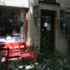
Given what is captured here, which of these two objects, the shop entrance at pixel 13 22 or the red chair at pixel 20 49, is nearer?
the red chair at pixel 20 49

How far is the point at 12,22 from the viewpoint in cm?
909

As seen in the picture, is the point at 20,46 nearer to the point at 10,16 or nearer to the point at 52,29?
the point at 10,16

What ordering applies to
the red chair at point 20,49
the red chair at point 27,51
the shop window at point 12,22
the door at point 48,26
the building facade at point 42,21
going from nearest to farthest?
the red chair at point 27,51 → the red chair at point 20,49 → the shop window at point 12,22 → the building facade at point 42,21 → the door at point 48,26

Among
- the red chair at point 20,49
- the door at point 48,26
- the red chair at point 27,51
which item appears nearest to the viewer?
the red chair at point 27,51

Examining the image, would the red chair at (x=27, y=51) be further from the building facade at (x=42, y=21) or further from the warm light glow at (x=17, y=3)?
the warm light glow at (x=17, y=3)

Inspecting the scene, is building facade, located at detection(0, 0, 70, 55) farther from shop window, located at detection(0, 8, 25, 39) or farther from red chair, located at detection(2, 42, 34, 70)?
red chair, located at detection(2, 42, 34, 70)

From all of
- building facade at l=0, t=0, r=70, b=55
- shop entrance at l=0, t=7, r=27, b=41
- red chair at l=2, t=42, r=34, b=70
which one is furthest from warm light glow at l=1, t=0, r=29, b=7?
red chair at l=2, t=42, r=34, b=70

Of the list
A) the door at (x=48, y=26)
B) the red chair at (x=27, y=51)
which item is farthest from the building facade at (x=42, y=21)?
the red chair at (x=27, y=51)

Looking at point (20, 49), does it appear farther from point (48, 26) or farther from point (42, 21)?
point (48, 26)

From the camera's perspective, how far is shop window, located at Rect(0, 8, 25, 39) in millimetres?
8784

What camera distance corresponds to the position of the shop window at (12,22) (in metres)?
8.78

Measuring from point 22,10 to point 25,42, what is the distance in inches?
53.0

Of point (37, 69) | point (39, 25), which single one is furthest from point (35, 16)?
point (37, 69)

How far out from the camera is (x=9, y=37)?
29.4 feet
